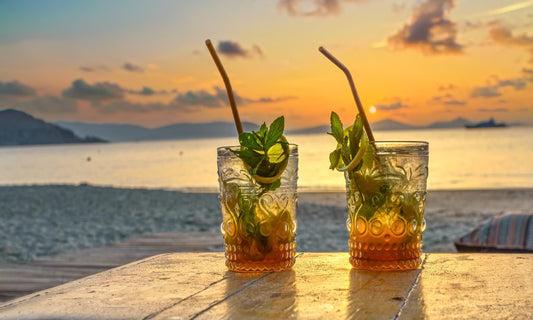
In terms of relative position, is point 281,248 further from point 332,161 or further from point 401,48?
point 401,48

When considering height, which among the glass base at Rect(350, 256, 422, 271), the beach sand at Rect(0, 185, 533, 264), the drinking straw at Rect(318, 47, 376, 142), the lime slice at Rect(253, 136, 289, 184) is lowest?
→ the beach sand at Rect(0, 185, 533, 264)

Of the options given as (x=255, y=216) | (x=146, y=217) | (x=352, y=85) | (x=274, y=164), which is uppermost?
(x=352, y=85)

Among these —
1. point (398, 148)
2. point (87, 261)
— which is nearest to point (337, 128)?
point (398, 148)

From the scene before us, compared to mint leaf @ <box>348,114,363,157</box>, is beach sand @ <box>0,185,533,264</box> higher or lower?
lower

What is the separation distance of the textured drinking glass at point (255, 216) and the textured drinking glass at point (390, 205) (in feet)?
0.54

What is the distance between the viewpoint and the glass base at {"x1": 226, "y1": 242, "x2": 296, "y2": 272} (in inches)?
66.5

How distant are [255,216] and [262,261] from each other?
0.15 meters

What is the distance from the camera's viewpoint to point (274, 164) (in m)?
1.59

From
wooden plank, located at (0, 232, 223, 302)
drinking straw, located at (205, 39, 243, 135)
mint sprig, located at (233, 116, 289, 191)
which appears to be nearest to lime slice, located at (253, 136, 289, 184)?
mint sprig, located at (233, 116, 289, 191)

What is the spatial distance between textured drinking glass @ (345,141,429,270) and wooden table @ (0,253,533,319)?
2.4 inches

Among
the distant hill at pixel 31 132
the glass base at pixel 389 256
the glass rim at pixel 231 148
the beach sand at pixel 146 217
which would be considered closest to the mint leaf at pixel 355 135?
the glass rim at pixel 231 148

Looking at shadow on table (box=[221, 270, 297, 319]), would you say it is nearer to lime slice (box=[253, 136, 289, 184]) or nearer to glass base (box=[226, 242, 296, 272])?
glass base (box=[226, 242, 296, 272])

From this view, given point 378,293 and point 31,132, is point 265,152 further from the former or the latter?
point 31,132


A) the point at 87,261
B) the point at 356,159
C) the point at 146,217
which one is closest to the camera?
the point at 356,159
